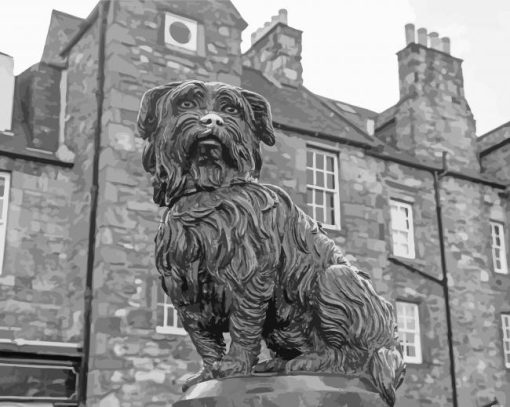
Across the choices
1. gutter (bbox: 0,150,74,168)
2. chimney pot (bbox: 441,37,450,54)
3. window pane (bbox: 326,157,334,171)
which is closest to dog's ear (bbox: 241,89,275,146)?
gutter (bbox: 0,150,74,168)

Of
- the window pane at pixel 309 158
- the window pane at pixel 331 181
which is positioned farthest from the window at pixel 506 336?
the window pane at pixel 309 158

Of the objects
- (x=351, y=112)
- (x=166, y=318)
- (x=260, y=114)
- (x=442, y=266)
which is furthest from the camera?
(x=351, y=112)

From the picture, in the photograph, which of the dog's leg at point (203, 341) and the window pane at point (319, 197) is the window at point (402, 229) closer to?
the window pane at point (319, 197)

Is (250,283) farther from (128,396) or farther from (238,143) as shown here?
(128,396)

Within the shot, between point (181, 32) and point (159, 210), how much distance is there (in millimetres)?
3375

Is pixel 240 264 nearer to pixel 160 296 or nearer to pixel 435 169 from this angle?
pixel 160 296

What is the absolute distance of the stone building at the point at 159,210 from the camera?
1116cm

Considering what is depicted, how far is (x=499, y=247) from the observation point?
18156 millimetres

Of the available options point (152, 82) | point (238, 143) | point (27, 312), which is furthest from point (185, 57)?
point (238, 143)

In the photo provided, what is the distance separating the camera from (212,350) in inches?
122

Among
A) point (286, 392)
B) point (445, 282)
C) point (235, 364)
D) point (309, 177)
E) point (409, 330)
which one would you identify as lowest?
point (286, 392)

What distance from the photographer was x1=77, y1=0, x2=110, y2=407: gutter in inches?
430

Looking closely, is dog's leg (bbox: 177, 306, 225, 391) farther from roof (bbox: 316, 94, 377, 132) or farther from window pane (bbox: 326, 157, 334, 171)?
roof (bbox: 316, 94, 377, 132)

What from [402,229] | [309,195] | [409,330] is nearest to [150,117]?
[309,195]
